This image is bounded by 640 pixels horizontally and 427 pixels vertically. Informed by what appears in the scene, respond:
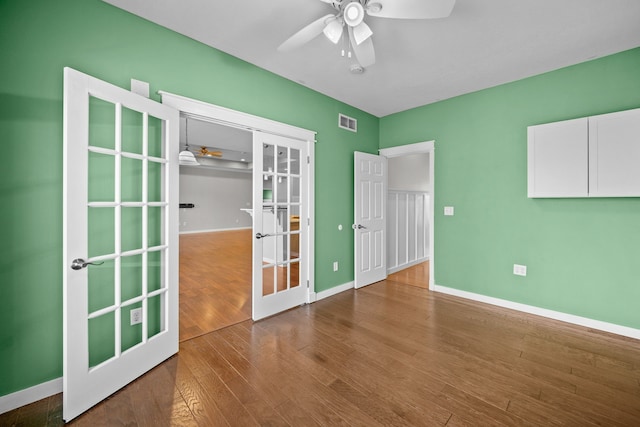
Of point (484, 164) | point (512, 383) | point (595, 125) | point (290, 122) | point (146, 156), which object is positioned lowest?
point (512, 383)

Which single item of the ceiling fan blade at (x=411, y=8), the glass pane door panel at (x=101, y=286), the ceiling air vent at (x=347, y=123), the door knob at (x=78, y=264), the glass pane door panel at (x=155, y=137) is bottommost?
the glass pane door panel at (x=101, y=286)

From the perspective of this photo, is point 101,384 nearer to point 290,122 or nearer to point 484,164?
point 290,122

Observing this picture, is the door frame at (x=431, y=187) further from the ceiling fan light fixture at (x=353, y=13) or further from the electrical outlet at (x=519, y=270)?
the ceiling fan light fixture at (x=353, y=13)

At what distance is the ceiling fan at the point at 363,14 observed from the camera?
1.52 m

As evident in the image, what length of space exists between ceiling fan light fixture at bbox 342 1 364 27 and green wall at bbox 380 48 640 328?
2.52 meters

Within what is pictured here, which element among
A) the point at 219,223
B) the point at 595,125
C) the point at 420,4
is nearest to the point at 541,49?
the point at 595,125

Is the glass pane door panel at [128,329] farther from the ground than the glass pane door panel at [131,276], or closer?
closer

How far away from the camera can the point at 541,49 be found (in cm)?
247

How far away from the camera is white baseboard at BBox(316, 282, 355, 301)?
3.47m

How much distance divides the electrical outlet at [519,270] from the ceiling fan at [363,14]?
2910 mm

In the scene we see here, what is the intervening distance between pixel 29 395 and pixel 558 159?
481 centimetres

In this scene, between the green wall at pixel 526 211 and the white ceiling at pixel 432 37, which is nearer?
the white ceiling at pixel 432 37

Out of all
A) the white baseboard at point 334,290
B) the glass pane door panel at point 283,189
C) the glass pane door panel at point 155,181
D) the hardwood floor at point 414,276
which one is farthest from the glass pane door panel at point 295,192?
the hardwood floor at point 414,276

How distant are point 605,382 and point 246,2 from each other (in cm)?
381
